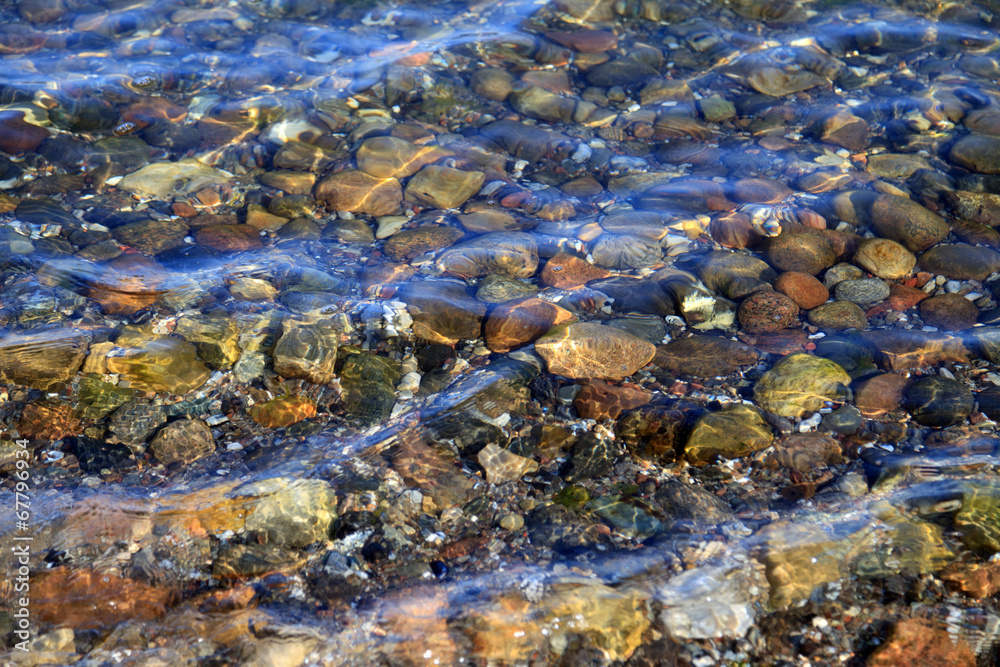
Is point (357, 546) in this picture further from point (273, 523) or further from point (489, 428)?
point (489, 428)

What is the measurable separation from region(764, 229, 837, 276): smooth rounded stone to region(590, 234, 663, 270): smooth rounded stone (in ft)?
2.32

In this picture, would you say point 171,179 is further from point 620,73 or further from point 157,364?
point 620,73

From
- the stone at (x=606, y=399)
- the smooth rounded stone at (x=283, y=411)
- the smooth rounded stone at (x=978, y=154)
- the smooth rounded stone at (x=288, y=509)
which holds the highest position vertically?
the smooth rounded stone at (x=978, y=154)

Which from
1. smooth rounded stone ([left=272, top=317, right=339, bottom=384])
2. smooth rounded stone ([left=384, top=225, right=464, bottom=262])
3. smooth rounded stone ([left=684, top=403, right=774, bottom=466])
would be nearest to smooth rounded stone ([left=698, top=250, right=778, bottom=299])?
smooth rounded stone ([left=684, top=403, right=774, bottom=466])

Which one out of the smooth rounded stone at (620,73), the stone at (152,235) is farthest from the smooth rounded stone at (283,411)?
the smooth rounded stone at (620,73)

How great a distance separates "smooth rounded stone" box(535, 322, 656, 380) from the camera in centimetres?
344

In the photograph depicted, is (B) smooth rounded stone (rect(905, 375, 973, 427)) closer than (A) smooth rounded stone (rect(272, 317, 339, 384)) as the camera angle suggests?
Yes

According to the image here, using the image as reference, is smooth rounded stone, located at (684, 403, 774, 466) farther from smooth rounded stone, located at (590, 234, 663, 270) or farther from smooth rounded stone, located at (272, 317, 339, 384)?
smooth rounded stone, located at (272, 317, 339, 384)

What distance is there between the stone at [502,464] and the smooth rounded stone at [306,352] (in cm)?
94

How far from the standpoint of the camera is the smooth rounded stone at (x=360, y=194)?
4.46m

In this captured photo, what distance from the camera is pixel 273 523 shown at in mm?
2742

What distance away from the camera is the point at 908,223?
4164mm

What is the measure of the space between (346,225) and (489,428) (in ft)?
6.33

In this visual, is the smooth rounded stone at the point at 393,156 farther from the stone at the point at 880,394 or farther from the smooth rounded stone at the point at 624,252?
the stone at the point at 880,394
